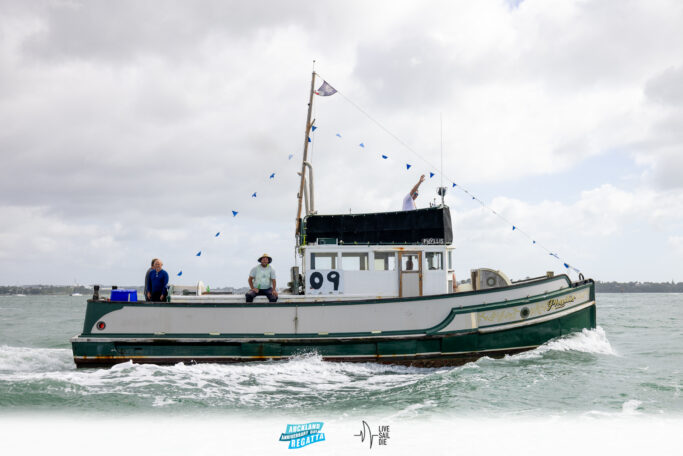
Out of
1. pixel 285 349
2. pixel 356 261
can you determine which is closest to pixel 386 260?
pixel 356 261

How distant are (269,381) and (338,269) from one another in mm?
4022

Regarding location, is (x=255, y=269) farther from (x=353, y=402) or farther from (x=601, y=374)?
(x=601, y=374)

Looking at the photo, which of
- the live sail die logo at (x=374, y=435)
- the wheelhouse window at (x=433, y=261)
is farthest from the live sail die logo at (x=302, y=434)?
the wheelhouse window at (x=433, y=261)

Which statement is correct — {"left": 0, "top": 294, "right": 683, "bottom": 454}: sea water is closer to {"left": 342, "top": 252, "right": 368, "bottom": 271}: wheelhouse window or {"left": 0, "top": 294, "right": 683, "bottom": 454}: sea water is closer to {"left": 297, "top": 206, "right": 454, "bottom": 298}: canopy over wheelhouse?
{"left": 297, "top": 206, "right": 454, "bottom": 298}: canopy over wheelhouse

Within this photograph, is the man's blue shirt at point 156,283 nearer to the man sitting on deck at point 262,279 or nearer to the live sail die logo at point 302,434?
the man sitting on deck at point 262,279

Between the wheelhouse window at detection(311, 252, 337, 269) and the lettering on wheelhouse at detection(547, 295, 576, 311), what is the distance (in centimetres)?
566

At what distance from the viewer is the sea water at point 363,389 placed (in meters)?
8.70

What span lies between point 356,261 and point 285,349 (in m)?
3.15

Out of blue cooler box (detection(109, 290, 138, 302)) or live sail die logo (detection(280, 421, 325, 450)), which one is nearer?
live sail die logo (detection(280, 421, 325, 450))

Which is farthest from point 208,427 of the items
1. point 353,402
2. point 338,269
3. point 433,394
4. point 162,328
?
point 338,269

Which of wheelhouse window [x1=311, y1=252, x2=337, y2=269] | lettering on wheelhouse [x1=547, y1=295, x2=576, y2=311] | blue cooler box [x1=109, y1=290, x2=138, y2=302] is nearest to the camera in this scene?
blue cooler box [x1=109, y1=290, x2=138, y2=302]

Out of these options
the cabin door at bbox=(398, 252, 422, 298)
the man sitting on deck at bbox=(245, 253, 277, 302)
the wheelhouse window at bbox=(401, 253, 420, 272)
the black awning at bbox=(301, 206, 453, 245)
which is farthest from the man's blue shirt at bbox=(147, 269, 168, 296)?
the wheelhouse window at bbox=(401, 253, 420, 272)

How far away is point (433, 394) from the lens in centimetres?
977

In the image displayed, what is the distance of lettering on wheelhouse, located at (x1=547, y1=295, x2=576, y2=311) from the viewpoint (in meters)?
13.4
